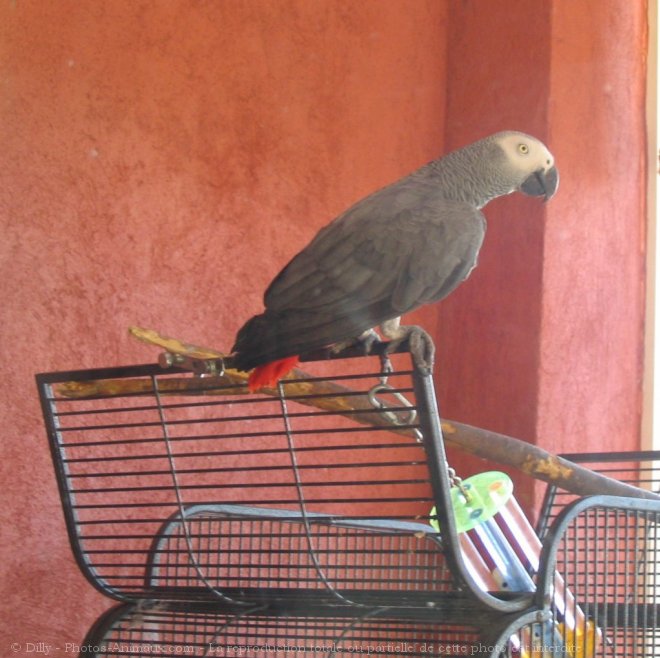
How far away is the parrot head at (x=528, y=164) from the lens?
3.83 feet

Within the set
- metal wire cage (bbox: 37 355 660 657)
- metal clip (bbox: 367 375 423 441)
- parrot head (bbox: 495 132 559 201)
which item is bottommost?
metal wire cage (bbox: 37 355 660 657)

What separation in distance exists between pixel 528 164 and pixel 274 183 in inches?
23.1

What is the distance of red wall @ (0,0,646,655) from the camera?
131 cm

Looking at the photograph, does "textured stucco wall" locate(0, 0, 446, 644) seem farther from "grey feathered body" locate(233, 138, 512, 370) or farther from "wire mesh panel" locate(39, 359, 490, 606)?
"grey feathered body" locate(233, 138, 512, 370)

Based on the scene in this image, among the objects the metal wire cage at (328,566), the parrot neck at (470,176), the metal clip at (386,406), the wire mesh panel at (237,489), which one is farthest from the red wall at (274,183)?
the metal clip at (386,406)

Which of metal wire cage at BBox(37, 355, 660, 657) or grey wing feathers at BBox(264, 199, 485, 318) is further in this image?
grey wing feathers at BBox(264, 199, 485, 318)

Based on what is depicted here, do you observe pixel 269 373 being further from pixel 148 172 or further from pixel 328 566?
pixel 148 172

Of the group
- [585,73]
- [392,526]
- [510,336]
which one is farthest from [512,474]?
[585,73]

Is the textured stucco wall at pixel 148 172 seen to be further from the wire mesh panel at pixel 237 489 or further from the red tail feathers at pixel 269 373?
the red tail feathers at pixel 269 373

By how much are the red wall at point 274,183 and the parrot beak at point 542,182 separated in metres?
0.47

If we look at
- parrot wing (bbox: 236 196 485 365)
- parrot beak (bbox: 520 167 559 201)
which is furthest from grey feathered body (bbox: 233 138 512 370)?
parrot beak (bbox: 520 167 559 201)

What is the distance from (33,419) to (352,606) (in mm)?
697

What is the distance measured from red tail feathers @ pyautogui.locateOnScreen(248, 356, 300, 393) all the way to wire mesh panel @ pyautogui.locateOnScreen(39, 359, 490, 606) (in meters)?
0.02

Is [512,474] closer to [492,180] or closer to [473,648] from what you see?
[492,180]
